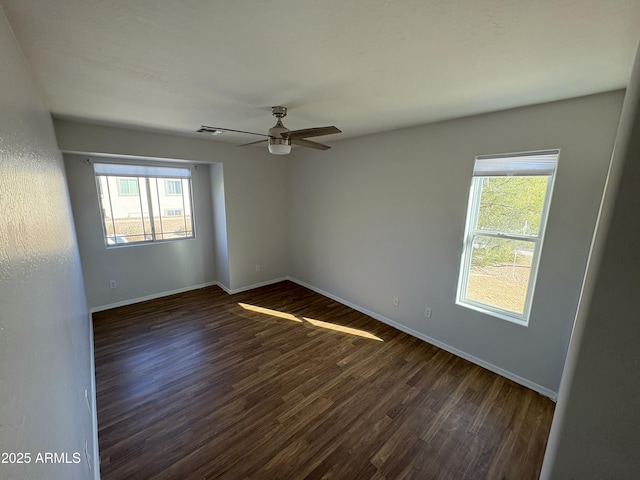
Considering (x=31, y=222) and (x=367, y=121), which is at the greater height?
(x=367, y=121)

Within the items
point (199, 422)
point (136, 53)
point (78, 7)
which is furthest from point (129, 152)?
point (199, 422)

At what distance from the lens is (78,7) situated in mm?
1006

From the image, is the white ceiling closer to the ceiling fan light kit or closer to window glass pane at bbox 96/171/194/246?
the ceiling fan light kit

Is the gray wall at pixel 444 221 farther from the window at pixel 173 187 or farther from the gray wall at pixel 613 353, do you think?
the window at pixel 173 187

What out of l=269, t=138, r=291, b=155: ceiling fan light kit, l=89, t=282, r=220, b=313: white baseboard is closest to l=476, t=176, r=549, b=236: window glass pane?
l=269, t=138, r=291, b=155: ceiling fan light kit

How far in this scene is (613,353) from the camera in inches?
26.3

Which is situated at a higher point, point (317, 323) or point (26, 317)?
point (26, 317)

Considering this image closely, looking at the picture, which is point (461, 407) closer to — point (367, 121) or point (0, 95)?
point (367, 121)

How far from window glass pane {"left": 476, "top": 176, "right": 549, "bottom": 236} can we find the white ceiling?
0.66 meters

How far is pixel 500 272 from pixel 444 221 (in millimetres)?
721

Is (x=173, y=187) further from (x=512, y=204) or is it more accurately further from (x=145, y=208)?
(x=512, y=204)

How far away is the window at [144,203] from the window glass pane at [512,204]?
13.8ft

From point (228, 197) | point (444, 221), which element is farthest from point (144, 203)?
point (444, 221)

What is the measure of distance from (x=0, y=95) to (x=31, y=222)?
1.34ft
